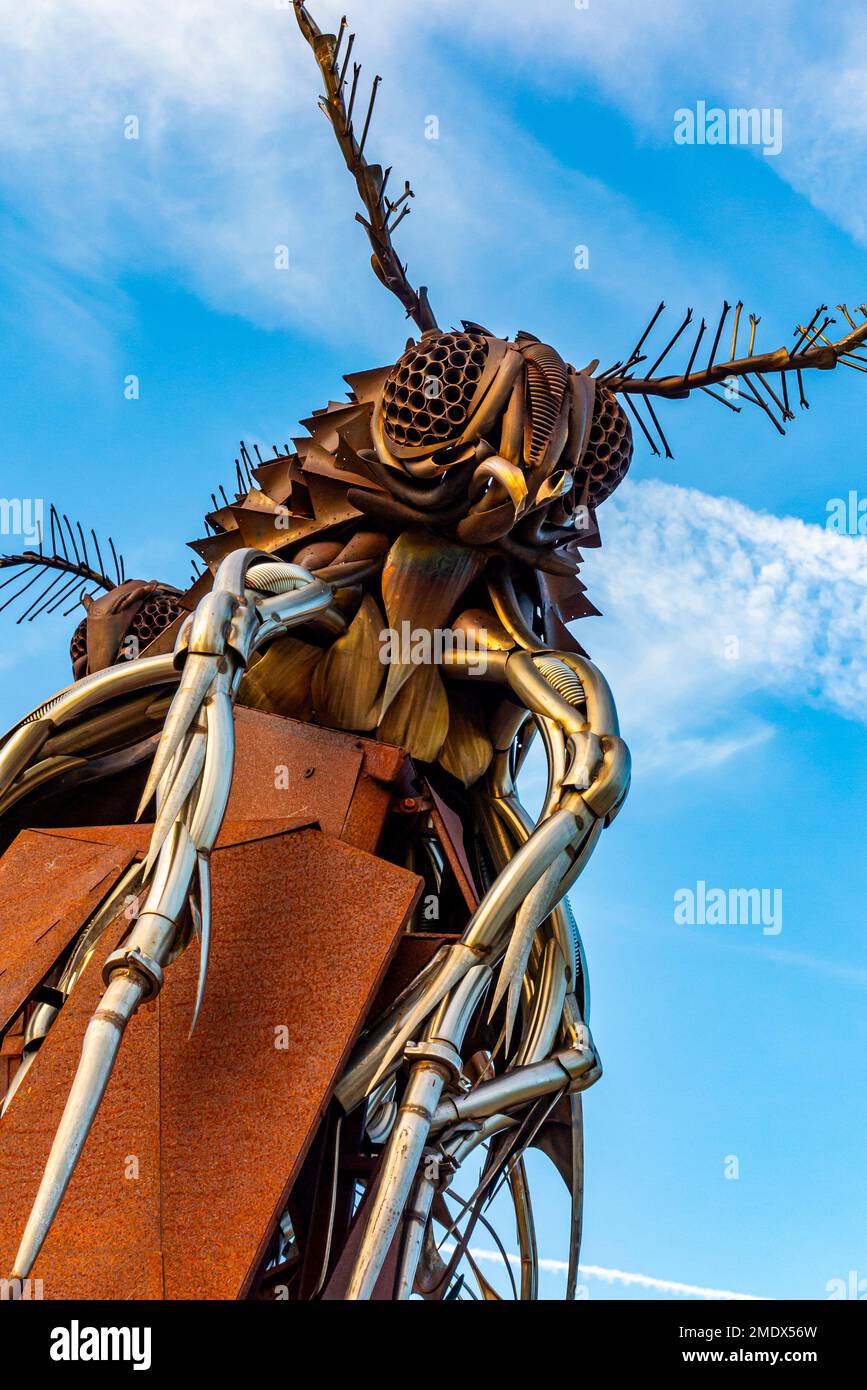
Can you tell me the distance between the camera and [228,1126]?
24.1 feet

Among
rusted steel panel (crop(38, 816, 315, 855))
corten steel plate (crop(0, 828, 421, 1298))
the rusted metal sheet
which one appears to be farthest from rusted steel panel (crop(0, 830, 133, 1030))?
the rusted metal sheet

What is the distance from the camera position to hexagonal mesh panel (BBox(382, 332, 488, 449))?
907 cm

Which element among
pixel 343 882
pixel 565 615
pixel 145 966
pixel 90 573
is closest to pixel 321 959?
pixel 343 882

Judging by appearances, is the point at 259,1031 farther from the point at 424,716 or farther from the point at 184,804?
the point at 424,716

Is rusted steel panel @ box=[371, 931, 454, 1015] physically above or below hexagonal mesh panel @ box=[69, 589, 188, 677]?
below

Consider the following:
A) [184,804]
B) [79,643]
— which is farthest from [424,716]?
[79,643]

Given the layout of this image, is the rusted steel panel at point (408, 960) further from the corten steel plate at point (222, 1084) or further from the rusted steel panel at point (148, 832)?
the rusted steel panel at point (148, 832)

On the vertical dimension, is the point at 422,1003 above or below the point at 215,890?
below

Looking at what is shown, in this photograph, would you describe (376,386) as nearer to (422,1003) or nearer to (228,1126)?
(422,1003)

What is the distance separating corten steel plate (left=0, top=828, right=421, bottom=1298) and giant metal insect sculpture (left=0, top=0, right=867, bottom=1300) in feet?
0.37

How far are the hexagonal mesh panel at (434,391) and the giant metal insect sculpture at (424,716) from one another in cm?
1

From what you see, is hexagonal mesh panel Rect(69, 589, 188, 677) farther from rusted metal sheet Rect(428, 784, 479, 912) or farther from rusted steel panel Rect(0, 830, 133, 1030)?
rusted metal sheet Rect(428, 784, 479, 912)
